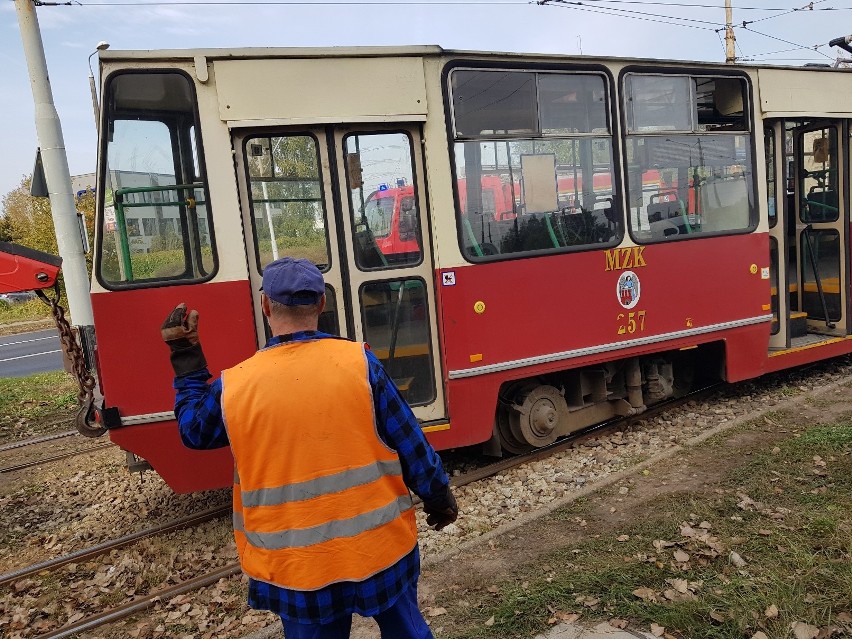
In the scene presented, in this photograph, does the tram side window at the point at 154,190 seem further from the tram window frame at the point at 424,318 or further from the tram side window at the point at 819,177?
the tram side window at the point at 819,177

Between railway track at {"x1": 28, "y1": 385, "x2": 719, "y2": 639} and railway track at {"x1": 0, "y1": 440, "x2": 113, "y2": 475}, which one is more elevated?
railway track at {"x1": 0, "y1": 440, "x2": 113, "y2": 475}

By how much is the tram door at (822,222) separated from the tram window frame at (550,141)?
3070 mm

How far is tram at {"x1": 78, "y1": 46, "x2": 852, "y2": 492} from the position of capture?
440 centimetres

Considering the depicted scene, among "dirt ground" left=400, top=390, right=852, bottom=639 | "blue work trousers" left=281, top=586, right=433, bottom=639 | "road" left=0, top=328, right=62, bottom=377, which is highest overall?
"blue work trousers" left=281, top=586, right=433, bottom=639

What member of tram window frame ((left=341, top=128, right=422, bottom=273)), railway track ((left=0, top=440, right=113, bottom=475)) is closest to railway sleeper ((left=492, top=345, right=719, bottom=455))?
tram window frame ((left=341, top=128, right=422, bottom=273))

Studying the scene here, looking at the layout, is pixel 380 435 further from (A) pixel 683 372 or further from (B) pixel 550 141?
(A) pixel 683 372

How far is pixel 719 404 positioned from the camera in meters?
6.70

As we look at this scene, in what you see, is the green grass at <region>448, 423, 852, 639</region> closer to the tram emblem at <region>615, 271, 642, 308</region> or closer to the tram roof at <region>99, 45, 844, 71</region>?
the tram emblem at <region>615, 271, 642, 308</region>

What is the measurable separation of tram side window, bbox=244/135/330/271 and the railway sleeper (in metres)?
2.02

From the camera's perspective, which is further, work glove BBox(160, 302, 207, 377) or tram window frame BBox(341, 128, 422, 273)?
tram window frame BBox(341, 128, 422, 273)

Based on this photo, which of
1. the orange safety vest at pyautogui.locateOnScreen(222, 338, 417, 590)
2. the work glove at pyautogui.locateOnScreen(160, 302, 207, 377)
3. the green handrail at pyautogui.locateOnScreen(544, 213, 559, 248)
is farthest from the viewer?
the green handrail at pyautogui.locateOnScreen(544, 213, 559, 248)

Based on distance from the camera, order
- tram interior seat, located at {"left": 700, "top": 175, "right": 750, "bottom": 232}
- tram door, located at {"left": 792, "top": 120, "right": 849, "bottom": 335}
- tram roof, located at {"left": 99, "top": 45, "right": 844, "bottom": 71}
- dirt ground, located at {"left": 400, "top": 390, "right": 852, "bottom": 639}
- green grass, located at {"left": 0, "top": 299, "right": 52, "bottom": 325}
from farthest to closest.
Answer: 1. green grass, located at {"left": 0, "top": 299, "right": 52, "bottom": 325}
2. tram door, located at {"left": 792, "top": 120, "right": 849, "bottom": 335}
3. tram interior seat, located at {"left": 700, "top": 175, "right": 750, "bottom": 232}
4. tram roof, located at {"left": 99, "top": 45, "right": 844, "bottom": 71}
5. dirt ground, located at {"left": 400, "top": 390, "right": 852, "bottom": 639}

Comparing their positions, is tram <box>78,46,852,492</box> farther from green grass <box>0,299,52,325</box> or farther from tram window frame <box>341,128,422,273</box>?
green grass <box>0,299,52,325</box>

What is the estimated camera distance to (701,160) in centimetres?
606
